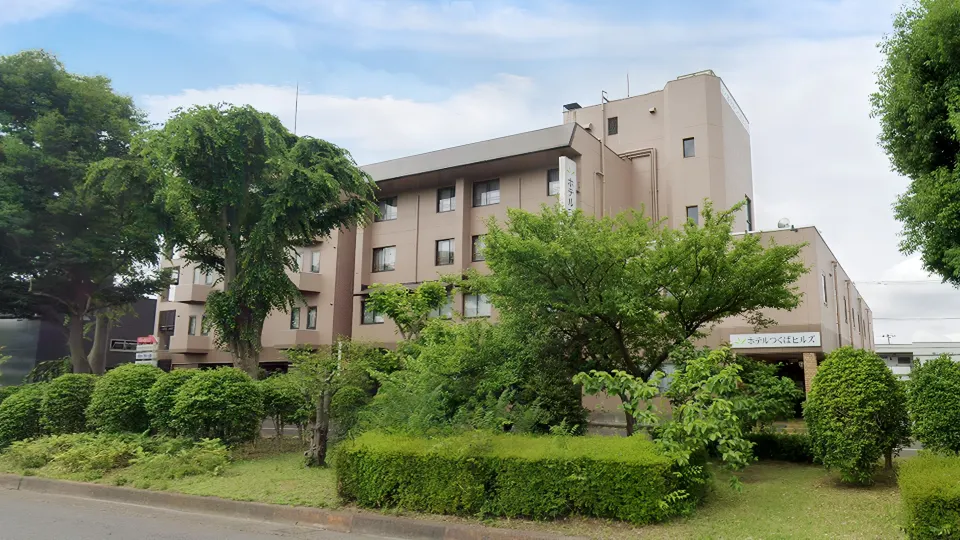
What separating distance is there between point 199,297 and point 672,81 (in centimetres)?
2981

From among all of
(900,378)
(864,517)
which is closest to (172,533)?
(864,517)

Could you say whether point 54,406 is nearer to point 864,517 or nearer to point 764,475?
point 764,475

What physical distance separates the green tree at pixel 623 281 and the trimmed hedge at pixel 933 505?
482cm

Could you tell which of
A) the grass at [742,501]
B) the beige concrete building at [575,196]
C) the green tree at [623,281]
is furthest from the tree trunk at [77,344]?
the green tree at [623,281]

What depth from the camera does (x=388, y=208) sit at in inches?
1379

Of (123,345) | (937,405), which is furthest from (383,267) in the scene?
(937,405)

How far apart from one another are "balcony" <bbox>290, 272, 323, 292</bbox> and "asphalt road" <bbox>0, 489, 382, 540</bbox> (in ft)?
81.0

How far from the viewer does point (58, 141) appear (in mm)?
21906

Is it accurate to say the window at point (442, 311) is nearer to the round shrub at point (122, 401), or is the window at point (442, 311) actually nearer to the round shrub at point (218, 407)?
the round shrub at point (218, 407)

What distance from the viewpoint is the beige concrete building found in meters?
27.3

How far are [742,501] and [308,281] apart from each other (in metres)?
29.9

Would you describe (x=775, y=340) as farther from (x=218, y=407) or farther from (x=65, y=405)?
(x=65, y=405)

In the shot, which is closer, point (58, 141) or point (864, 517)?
point (864, 517)

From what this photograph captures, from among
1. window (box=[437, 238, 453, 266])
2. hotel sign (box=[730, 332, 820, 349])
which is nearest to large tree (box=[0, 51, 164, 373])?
window (box=[437, 238, 453, 266])
